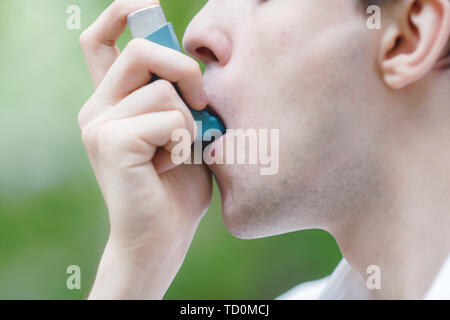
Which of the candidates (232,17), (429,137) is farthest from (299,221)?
(232,17)

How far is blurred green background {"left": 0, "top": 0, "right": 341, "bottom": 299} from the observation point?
1.95 m

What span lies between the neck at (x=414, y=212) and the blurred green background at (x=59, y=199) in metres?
1.16

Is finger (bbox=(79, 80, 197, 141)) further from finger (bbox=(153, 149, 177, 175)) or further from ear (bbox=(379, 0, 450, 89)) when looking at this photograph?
ear (bbox=(379, 0, 450, 89))

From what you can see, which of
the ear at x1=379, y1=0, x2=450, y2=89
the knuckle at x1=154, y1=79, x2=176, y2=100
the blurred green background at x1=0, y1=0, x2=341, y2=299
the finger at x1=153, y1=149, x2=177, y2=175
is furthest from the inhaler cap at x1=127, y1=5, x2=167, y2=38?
the blurred green background at x1=0, y1=0, x2=341, y2=299

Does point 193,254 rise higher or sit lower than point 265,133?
lower

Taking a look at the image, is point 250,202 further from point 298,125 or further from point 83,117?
point 83,117

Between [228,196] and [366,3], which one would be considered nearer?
[366,3]

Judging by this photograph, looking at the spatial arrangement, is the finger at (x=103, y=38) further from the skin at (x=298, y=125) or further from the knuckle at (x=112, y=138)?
the knuckle at (x=112, y=138)

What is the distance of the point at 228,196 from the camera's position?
97 cm

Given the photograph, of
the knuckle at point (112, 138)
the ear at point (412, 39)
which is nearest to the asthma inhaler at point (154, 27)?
the knuckle at point (112, 138)
